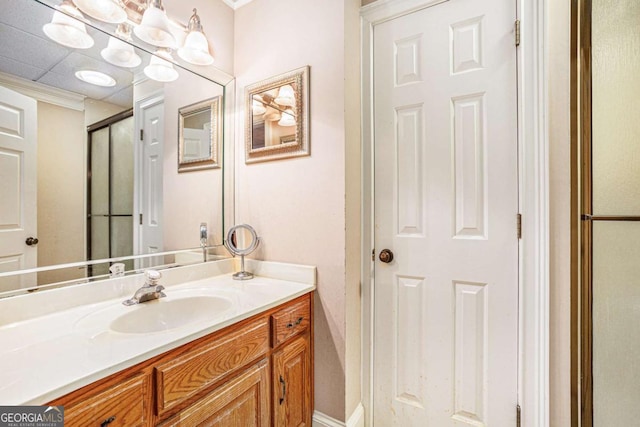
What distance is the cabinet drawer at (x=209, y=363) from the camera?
0.79 meters

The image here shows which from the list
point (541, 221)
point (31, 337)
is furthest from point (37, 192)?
Answer: point (541, 221)

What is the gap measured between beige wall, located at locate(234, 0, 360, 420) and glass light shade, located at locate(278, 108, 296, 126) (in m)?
0.12

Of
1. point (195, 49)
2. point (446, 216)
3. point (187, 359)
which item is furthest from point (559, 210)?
point (195, 49)

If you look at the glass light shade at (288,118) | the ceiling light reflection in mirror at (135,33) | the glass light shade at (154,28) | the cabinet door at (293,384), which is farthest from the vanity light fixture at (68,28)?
the cabinet door at (293,384)

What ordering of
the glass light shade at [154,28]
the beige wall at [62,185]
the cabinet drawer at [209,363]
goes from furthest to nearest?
the glass light shade at [154,28], the beige wall at [62,185], the cabinet drawer at [209,363]

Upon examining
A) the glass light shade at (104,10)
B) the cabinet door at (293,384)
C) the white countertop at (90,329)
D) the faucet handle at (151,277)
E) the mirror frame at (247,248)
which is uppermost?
the glass light shade at (104,10)

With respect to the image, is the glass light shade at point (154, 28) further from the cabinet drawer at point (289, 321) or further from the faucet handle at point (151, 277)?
the cabinet drawer at point (289, 321)

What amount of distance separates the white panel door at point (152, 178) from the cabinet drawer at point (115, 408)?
0.74m

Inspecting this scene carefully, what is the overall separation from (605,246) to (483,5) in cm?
108

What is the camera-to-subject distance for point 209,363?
0.90 m

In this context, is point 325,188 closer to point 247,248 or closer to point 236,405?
point 247,248

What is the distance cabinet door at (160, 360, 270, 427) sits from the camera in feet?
2.81

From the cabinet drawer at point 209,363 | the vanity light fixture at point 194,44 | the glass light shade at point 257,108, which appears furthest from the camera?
the glass light shade at point 257,108

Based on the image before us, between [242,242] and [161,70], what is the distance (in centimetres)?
97
